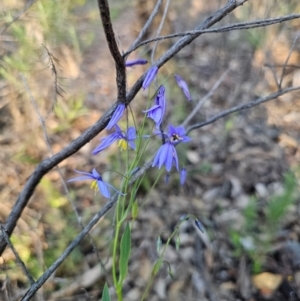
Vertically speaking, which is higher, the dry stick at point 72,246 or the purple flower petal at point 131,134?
the purple flower petal at point 131,134

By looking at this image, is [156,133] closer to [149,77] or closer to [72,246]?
[149,77]

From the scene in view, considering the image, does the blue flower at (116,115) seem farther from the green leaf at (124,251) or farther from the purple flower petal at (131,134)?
the green leaf at (124,251)

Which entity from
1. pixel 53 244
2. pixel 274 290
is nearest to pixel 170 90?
pixel 53 244

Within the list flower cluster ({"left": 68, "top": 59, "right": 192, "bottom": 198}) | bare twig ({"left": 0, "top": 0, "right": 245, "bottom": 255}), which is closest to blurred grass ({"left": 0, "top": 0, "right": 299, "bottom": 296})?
bare twig ({"left": 0, "top": 0, "right": 245, "bottom": 255})

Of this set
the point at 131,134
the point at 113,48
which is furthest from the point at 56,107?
the point at 113,48

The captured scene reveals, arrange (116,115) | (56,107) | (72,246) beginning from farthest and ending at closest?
(56,107) < (72,246) < (116,115)

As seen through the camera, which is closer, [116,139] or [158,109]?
[158,109]

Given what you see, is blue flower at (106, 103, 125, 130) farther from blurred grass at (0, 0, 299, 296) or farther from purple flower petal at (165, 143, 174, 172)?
blurred grass at (0, 0, 299, 296)

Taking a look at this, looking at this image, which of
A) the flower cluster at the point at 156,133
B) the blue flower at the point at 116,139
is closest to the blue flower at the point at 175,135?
the flower cluster at the point at 156,133

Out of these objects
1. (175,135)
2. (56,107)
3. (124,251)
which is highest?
(56,107)

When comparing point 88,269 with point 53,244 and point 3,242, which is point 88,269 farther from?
point 3,242
